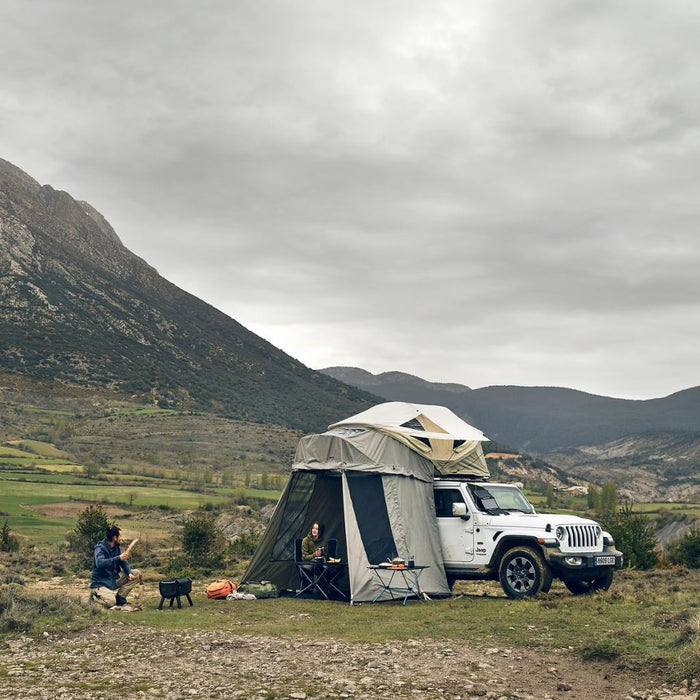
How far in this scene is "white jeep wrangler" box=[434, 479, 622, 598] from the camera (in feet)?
54.2

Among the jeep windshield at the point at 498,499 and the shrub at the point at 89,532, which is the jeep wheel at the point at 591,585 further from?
the shrub at the point at 89,532

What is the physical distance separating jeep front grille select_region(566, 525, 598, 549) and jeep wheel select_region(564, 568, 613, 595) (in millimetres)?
774

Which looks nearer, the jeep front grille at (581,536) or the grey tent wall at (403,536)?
the jeep front grille at (581,536)

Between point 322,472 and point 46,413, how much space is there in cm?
8738

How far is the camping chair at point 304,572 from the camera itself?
59.9 ft

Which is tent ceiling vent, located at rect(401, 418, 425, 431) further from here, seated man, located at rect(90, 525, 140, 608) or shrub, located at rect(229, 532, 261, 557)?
shrub, located at rect(229, 532, 261, 557)

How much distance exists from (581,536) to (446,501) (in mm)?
3037

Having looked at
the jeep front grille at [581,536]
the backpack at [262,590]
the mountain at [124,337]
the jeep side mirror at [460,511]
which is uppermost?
the mountain at [124,337]

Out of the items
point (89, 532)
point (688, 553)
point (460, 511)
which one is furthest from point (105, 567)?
point (688, 553)

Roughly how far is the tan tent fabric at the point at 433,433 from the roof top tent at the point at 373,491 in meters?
0.02

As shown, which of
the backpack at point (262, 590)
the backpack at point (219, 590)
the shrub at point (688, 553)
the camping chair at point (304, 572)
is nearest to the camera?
the backpack at point (219, 590)

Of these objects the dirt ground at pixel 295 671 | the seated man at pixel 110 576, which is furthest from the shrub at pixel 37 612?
the dirt ground at pixel 295 671

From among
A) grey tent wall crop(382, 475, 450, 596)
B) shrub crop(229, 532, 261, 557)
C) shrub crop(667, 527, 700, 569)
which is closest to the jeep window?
grey tent wall crop(382, 475, 450, 596)

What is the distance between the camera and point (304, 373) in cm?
14700
